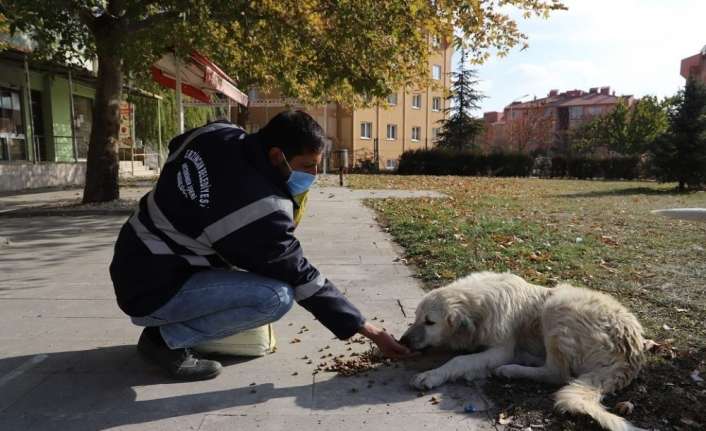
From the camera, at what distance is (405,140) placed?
5006cm

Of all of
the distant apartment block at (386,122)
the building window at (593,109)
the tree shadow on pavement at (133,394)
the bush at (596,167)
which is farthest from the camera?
the building window at (593,109)

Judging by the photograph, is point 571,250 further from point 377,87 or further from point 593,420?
point 377,87

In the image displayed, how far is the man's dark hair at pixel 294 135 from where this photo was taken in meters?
2.94

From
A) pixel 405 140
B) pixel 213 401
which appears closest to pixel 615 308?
pixel 213 401

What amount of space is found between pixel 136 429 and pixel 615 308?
2.91 meters

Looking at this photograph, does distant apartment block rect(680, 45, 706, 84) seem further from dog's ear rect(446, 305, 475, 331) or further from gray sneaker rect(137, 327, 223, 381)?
gray sneaker rect(137, 327, 223, 381)

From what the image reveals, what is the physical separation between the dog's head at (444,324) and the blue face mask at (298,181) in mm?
1189

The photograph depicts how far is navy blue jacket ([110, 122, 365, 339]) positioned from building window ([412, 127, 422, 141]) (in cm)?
4911

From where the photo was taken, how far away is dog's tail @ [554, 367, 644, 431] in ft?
8.29

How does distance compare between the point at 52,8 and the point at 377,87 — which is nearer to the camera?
the point at 52,8

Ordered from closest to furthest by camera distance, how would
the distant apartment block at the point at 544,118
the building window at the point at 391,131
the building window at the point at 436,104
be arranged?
the building window at the point at 391,131
the building window at the point at 436,104
the distant apartment block at the point at 544,118

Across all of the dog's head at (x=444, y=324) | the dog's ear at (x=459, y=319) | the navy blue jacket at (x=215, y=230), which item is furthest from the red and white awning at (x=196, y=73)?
the dog's ear at (x=459, y=319)

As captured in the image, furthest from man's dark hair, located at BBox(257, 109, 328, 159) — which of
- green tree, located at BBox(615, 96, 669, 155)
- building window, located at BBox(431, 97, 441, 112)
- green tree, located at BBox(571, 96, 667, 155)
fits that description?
green tree, located at BBox(615, 96, 669, 155)

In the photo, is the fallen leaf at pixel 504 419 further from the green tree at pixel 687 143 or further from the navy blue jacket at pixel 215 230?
the green tree at pixel 687 143
